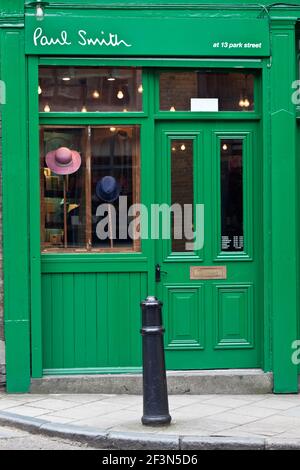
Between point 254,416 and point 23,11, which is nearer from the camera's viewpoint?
point 254,416

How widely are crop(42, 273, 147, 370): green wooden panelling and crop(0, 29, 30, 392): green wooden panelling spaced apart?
0.96ft

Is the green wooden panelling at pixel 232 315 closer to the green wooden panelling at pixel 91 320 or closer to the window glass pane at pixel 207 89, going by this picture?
the green wooden panelling at pixel 91 320

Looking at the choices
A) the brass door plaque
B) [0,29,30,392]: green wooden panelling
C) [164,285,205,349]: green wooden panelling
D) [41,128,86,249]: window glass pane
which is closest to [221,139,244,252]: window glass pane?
the brass door plaque

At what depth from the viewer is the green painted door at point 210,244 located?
28.3 feet

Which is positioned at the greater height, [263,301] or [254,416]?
[263,301]

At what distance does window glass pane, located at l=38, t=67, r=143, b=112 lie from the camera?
8539 millimetres

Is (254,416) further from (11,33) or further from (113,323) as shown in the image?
(11,33)

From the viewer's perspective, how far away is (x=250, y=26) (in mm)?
8438

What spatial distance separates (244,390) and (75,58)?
13.0 feet

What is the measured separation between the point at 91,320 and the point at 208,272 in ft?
4.52

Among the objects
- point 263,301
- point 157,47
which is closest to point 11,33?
point 157,47

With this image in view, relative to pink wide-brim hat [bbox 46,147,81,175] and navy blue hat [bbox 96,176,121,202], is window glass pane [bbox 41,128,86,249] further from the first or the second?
navy blue hat [bbox 96,176,121,202]

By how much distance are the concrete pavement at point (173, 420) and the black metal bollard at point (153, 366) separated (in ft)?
0.42

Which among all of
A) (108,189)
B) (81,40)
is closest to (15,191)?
(108,189)
